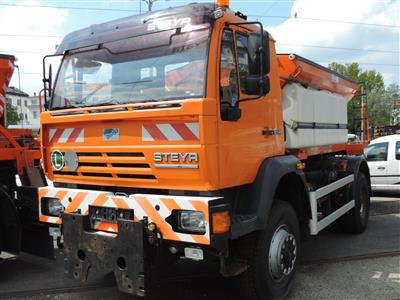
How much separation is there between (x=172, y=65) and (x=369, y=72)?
3079 inches

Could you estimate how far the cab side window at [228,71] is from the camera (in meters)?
3.85

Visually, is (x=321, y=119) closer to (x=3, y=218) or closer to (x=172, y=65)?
(x=172, y=65)

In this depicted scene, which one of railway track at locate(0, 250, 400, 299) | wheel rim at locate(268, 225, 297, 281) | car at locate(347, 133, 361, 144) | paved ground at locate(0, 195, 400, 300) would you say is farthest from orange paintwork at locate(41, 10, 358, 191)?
car at locate(347, 133, 361, 144)

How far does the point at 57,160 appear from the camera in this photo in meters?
4.60

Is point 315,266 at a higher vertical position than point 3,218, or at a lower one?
lower

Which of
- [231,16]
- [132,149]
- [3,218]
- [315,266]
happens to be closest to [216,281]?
[315,266]

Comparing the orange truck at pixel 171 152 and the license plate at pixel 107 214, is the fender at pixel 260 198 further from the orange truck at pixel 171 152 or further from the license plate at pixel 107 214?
the license plate at pixel 107 214

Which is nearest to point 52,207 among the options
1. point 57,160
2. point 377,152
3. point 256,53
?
point 57,160

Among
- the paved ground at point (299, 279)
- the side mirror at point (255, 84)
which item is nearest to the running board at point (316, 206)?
the paved ground at point (299, 279)

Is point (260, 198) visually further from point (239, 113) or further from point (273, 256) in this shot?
point (239, 113)

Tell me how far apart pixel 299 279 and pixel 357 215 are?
272 cm

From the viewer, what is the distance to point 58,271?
578cm

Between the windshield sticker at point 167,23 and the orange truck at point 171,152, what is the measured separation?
12 millimetres

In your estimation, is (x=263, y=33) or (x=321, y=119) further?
(x=321, y=119)
